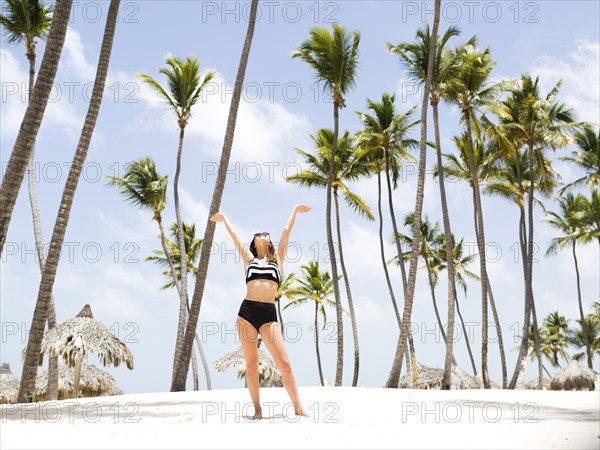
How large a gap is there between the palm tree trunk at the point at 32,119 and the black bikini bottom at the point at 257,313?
3.65m

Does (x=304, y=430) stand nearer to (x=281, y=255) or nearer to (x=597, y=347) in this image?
(x=281, y=255)

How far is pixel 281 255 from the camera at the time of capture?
7668 mm

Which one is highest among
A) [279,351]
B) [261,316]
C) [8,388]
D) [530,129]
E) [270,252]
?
[530,129]

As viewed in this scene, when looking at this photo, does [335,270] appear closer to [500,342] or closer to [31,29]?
[500,342]

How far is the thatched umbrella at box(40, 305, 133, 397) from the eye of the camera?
57.9 ft

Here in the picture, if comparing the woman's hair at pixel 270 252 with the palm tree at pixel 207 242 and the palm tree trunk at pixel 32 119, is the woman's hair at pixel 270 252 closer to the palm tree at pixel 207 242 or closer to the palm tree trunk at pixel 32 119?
the palm tree trunk at pixel 32 119

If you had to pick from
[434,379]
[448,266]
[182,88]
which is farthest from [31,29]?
[434,379]

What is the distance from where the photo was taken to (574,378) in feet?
79.0

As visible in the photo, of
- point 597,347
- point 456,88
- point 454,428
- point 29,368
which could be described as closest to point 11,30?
point 29,368

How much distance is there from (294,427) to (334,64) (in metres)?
21.9

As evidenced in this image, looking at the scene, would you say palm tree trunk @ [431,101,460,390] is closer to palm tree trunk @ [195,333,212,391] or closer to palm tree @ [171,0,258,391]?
palm tree @ [171,0,258,391]

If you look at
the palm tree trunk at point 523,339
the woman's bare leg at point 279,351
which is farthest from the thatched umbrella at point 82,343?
the palm tree trunk at point 523,339

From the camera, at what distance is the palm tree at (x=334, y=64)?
26.2 meters

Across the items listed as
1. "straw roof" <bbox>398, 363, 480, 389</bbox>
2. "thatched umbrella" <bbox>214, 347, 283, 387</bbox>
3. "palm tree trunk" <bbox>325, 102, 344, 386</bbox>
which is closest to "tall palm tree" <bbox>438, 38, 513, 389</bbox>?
"straw roof" <bbox>398, 363, 480, 389</bbox>
